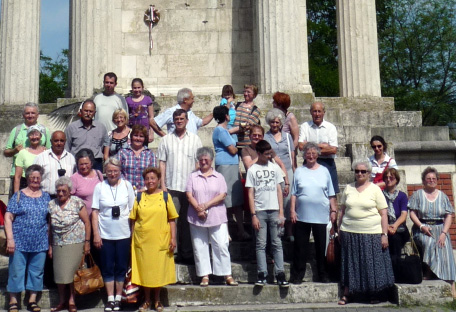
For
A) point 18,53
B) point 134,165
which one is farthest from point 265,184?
point 18,53

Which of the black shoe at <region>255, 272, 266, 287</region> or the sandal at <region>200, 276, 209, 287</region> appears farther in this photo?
the sandal at <region>200, 276, 209, 287</region>

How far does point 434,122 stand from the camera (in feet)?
103

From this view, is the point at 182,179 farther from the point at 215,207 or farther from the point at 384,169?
the point at 384,169

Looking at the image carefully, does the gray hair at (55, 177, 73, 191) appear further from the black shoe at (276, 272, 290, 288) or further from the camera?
the black shoe at (276, 272, 290, 288)

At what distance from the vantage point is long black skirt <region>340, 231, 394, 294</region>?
779 cm

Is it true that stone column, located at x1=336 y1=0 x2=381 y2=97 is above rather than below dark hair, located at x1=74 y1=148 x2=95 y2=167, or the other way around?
above

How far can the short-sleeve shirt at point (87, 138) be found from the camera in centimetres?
873

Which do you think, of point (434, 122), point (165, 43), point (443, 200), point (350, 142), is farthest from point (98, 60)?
point (434, 122)

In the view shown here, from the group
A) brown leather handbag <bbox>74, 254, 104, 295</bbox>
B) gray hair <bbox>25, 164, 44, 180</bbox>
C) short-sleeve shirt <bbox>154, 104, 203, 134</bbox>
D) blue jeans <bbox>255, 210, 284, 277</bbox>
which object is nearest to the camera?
brown leather handbag <bbox>74, 254, 104, 295</bbox>

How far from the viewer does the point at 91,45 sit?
14.1 meters

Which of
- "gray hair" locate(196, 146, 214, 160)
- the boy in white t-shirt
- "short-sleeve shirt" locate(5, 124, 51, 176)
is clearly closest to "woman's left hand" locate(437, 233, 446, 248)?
the boy in white t-shirt

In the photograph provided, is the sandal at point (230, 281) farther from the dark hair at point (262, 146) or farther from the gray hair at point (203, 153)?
the dark hair at point (262, 146)

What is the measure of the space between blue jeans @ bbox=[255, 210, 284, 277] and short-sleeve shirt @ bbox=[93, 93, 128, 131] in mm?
2910

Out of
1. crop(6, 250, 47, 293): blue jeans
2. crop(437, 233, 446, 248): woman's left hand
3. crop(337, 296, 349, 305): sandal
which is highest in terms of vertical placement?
crop(437, 233, 446, 248): woman's left hand
